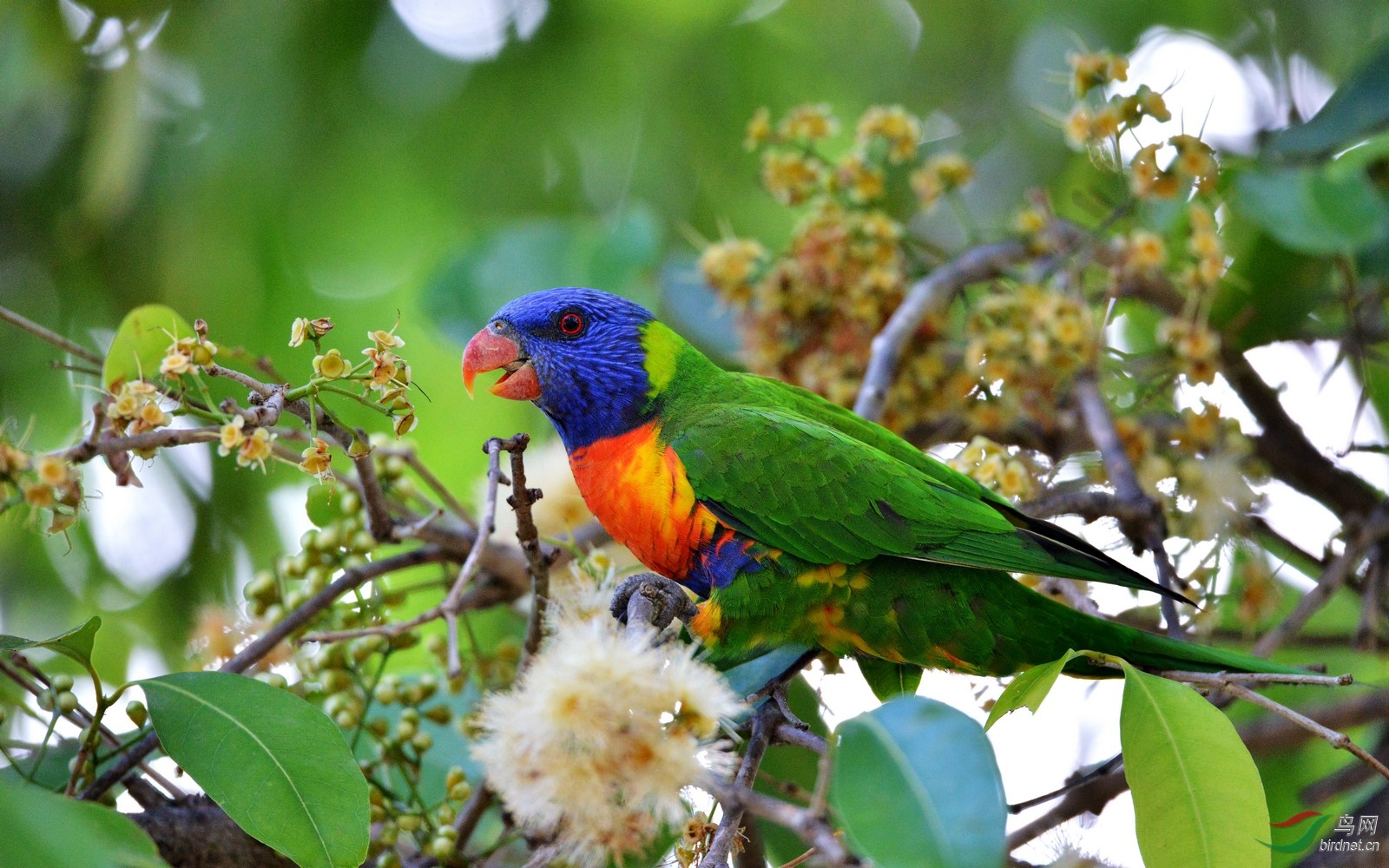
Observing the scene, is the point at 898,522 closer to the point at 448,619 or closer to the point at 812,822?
the point at 448,619

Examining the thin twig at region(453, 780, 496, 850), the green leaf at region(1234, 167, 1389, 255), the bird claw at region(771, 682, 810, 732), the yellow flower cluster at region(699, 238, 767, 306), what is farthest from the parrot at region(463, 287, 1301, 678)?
the green leaf at region(1234, 167, 1389, 255)

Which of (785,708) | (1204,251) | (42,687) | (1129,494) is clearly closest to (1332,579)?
(1129,494)

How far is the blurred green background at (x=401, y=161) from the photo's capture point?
2768mm

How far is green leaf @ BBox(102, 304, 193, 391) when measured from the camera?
4.47 feet

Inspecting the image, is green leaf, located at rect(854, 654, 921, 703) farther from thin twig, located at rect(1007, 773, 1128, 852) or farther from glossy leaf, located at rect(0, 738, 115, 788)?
glossy leaf, located at rect(0, 738, 115, 788)

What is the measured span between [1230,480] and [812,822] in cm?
147

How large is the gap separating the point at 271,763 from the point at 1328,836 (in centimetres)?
149

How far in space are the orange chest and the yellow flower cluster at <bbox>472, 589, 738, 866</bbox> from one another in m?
0.70

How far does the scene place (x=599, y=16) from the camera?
3348mm

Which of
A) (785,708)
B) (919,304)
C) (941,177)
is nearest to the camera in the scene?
(785,708)

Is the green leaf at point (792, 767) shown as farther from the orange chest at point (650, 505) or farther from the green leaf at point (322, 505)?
the green leaf at point (322, 505)

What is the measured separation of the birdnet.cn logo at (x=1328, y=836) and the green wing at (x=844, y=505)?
0.41m

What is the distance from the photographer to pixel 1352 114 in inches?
85.6

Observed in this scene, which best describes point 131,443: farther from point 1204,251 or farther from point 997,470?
point 1204,251
